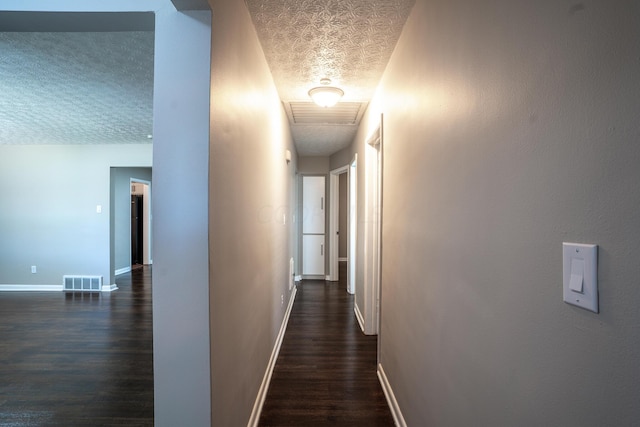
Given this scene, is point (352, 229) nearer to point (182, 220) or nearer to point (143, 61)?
point (143, 61)

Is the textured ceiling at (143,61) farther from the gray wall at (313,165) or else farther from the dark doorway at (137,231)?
the dark doorway at (137,231)

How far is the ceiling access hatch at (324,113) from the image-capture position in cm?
299

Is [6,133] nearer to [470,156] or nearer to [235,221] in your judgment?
[235,221]

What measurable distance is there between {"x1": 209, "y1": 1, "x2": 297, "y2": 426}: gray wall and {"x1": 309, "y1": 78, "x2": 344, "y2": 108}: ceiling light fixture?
0.38m

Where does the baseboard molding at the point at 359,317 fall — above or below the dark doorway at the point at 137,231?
below

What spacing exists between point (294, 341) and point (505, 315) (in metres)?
2.46

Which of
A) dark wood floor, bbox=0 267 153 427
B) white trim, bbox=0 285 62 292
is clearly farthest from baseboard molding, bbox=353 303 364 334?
white trim, bbox=0 285 62 292

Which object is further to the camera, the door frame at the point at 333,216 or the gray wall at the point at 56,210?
the door frame at the point at 333,216

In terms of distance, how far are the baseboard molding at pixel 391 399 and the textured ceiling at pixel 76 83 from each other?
280cm

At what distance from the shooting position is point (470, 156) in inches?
36.6

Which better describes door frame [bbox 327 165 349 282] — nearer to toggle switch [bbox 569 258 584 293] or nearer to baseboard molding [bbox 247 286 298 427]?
baseboard molding [bbox 247 286 298 427]

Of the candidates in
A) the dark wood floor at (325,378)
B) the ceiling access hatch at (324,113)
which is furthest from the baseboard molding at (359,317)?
the ceiling access hatch at (324,113)

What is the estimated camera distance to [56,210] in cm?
479

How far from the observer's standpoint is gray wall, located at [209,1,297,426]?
1.13 m
